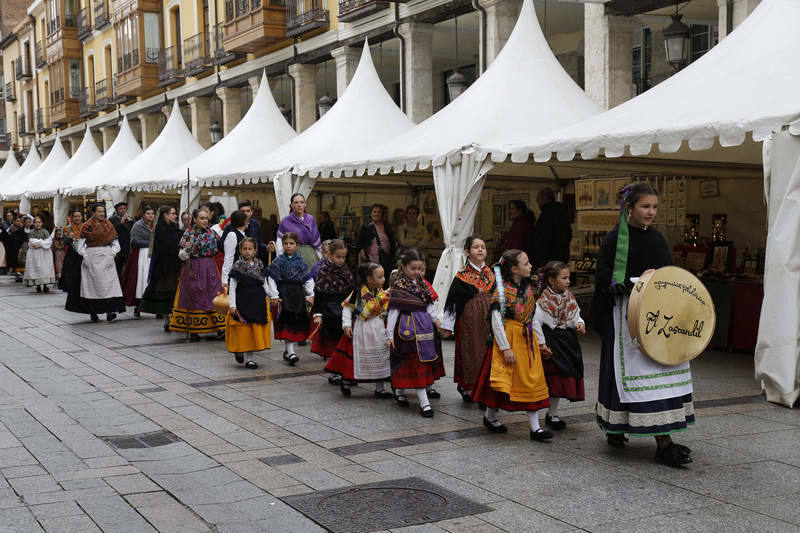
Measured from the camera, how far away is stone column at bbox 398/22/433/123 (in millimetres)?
20812

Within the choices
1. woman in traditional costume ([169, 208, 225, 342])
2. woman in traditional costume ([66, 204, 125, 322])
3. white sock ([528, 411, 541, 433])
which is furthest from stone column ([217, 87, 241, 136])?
white sock ([528, 411, 541, 433])

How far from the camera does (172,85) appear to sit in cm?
3506

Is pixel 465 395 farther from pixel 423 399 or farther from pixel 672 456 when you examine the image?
pixel 672 456

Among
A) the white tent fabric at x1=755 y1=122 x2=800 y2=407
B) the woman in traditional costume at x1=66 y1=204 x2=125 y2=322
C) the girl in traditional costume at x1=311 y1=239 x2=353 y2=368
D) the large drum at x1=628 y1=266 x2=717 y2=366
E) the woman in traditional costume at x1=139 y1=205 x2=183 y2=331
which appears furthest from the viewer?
the woman in traditional costume at x1=66 y1=204 x2=125 y2=322

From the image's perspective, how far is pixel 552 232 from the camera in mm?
12281

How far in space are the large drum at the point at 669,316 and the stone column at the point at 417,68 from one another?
1557 centimetres

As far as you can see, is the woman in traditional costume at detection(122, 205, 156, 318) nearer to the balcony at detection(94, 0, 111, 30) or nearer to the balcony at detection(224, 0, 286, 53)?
the balcony at detection(224, 0, 286, 53)

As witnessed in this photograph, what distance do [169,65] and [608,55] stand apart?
22.2 metres

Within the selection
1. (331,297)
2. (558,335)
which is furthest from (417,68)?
(558,335)

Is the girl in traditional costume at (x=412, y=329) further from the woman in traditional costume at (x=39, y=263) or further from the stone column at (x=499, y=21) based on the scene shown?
the woman in traditional costume at (x=39, y=263)

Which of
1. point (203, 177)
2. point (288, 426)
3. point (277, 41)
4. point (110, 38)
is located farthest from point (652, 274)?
point (110, 38)

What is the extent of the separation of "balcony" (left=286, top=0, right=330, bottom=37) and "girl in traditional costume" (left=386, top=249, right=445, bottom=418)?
17.4 metres

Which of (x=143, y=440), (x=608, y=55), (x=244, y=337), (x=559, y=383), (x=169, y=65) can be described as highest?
(x=169, y=65)

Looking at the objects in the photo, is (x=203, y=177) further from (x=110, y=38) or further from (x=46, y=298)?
(x=110, y=38)
